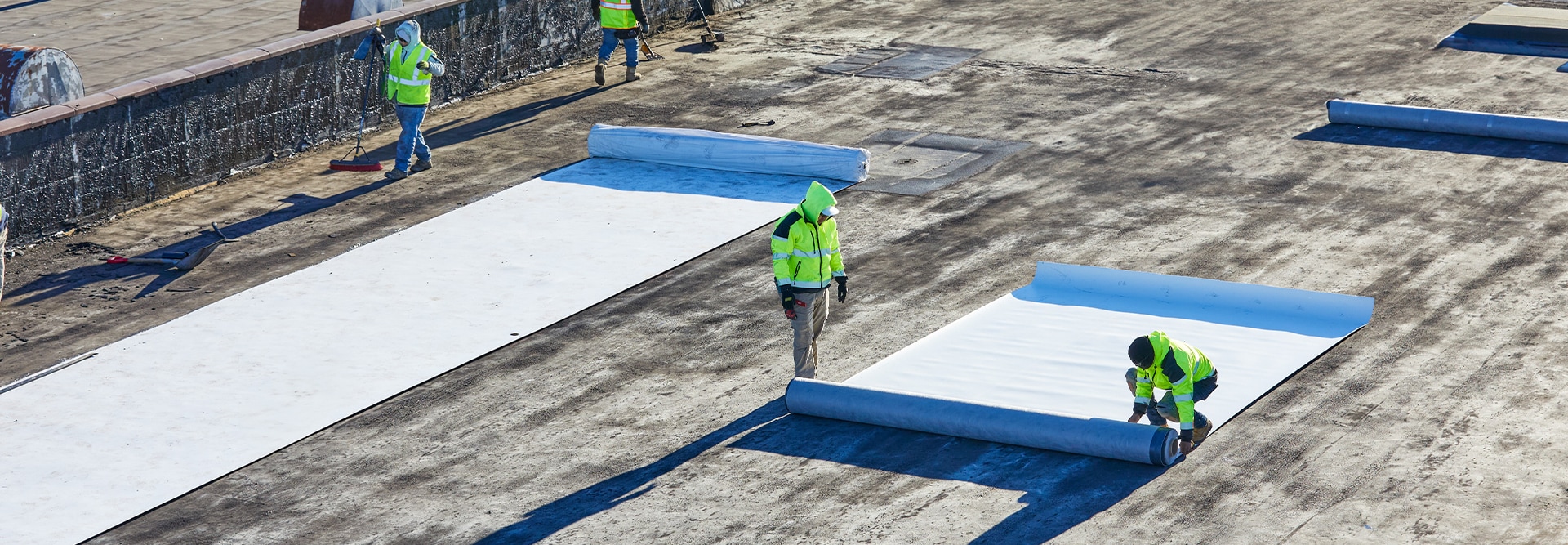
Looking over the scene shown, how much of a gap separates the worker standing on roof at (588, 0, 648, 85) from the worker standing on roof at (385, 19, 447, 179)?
425cm

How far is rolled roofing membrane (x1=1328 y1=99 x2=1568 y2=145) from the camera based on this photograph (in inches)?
746

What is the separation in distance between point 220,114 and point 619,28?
20.3 ft

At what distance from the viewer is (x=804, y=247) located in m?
12.9

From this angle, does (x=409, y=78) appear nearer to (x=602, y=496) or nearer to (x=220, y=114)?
(x=220, y=114)

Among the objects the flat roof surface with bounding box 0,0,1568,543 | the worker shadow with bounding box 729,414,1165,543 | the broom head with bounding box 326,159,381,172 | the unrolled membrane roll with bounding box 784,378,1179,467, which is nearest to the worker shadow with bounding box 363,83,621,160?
the flat roof surface with bounding box 0,0,1568,543

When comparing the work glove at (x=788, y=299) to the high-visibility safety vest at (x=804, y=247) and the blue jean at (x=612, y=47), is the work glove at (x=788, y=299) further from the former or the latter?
the blue jean at (x=612, y=47)

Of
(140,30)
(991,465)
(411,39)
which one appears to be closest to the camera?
(991,465)

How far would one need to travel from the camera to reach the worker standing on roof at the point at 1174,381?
36.9 feet

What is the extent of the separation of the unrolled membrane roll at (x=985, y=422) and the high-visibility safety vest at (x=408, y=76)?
8384 mm

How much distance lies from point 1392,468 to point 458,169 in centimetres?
1241

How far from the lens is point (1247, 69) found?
23234mm

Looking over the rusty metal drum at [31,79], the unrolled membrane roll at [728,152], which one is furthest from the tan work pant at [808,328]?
the rusty metal drum at [31,79]

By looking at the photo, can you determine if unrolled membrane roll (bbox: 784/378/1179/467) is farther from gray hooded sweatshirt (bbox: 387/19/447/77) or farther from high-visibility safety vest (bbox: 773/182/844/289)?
gray hooded sweatshirt (bbox: 387/19/447/77)

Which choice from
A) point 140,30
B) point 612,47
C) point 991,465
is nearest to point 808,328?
point 991,465
